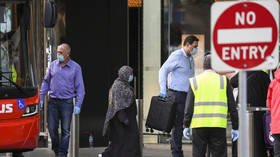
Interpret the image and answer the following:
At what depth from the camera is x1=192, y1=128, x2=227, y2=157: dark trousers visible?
947cm

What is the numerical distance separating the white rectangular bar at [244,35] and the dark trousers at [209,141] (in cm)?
319

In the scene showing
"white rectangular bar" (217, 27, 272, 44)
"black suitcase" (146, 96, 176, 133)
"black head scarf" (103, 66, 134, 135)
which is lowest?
"black suitcase" (146, 96, 176, 133)

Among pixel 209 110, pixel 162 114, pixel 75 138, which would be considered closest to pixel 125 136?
pixel 162 114

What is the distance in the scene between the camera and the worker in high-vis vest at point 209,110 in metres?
9.38

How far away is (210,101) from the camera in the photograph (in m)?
9.38

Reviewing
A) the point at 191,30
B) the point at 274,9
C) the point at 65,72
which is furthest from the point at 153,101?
the point at 274,9

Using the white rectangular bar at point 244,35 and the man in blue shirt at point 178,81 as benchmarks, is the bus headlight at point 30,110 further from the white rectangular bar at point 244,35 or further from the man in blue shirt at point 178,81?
the white rectangular bar at point 244,35

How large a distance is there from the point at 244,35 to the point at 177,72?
5.53 meters

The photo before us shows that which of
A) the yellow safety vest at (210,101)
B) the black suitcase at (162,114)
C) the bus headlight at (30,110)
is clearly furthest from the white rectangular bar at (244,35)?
the black suitcase at (162,114)

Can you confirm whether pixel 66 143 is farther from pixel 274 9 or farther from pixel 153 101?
pixel 274 9

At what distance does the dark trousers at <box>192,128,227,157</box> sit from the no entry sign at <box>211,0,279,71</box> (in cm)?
310

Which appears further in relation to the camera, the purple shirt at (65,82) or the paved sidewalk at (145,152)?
the paved sidewalk at (145,152)

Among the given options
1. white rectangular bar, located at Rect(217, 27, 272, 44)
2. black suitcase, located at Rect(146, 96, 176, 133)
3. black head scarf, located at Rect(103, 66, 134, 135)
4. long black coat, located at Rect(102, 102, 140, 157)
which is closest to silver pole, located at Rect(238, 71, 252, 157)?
white rectangular bar, located at Rect(217, 27, 272, 44)

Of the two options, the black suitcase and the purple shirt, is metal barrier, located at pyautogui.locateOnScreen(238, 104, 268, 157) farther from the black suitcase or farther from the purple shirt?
the purple shirt
